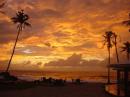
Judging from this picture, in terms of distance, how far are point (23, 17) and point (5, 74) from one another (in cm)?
1955

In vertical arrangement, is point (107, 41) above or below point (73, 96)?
above

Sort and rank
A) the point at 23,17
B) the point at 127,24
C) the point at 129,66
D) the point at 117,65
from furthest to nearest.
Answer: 1. the point at 23,17
2. the point at 127,24
3. the point at 117,65
4. the point at 129,66

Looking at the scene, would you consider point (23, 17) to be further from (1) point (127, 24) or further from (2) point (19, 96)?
(2) point (19, 96)

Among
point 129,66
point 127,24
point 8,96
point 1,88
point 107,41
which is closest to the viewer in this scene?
point 129,66

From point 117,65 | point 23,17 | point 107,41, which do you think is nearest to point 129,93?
point 117,65

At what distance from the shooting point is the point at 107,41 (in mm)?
82438

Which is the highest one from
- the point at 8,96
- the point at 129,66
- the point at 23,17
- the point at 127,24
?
the point at 23,17

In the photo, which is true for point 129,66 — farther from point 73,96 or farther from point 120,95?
point 73,96

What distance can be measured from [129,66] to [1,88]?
20.2m

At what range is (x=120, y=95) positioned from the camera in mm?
31906

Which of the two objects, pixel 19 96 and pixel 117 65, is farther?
pixel 19 96

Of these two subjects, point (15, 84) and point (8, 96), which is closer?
point (8, 96)

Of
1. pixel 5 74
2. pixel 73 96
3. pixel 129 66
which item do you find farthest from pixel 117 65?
pixel 5 74

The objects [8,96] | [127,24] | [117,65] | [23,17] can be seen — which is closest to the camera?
[117,65]
